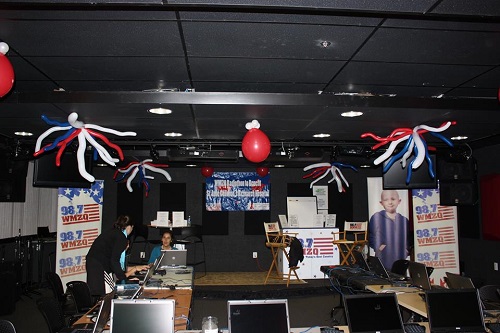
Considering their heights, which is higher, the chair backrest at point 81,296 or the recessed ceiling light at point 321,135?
the recessed ceiling light at point 321,135

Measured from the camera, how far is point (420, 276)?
206 inches

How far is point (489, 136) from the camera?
6918mm

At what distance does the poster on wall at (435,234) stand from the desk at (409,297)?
151 inches

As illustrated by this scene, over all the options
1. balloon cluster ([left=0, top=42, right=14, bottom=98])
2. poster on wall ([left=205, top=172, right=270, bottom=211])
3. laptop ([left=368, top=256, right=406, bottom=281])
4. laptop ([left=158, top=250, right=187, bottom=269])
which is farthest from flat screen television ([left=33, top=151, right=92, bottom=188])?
laptop ([left=368, top=256, right=406, bottom=281])

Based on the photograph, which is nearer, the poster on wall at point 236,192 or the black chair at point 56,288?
the black chair at point 56,288

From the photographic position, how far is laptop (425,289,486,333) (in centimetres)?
347

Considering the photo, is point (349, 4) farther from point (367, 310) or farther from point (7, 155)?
point (7, 155)

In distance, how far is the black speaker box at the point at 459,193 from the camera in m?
7.42

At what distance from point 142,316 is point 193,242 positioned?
8146 mm

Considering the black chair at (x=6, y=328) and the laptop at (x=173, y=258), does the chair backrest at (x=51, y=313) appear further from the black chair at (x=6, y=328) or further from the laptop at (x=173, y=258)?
the laptop at (x=173, y=258)

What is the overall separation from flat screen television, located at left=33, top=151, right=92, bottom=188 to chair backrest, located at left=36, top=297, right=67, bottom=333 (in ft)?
10.9

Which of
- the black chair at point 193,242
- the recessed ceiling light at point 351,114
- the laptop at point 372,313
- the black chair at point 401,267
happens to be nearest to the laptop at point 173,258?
the recessed ceiling light at point 351,114

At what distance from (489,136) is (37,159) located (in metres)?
7.57

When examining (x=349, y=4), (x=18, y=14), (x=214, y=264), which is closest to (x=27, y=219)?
(x=214, y=264)
